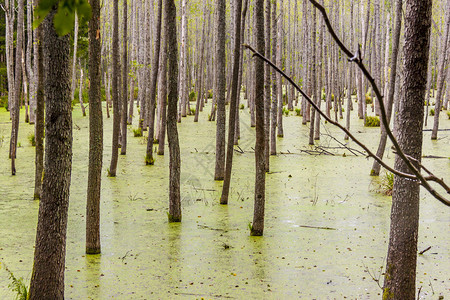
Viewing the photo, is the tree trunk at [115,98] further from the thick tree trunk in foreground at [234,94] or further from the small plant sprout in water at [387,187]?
the small plant sprout in water at [387,187]

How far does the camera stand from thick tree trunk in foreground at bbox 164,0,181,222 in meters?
4.98

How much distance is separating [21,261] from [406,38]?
3.44 m

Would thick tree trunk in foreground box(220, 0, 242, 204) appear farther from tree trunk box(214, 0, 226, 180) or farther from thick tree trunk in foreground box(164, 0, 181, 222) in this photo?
tree trunk box(214, 0, 226, 180)

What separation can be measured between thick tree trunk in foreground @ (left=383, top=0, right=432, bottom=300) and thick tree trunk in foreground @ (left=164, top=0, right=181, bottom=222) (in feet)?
9.11

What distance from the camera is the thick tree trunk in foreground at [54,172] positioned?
9.09 ft

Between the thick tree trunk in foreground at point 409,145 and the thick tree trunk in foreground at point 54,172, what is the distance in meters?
1.99

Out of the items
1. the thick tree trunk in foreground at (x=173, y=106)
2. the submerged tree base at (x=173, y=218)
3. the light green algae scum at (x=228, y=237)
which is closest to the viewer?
the light green algae scum at (x=228, y=237)

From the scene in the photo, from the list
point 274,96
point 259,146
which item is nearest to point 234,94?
point 259,146

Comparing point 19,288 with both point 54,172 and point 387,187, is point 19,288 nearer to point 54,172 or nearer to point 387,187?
point 54,172

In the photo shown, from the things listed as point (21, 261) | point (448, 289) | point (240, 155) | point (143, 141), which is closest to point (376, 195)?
point (448, 289)

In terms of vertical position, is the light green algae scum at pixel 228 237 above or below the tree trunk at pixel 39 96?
below

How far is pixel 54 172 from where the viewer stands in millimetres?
2879

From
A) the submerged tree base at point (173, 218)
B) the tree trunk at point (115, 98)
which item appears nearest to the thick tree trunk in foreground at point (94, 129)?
the submerged tree base at point (173, 218)

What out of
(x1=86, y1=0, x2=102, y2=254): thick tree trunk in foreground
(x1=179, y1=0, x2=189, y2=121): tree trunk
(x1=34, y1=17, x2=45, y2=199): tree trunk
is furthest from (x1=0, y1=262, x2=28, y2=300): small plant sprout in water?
(x1=179, y1=0, x2=189, y2=121): tree trunk
